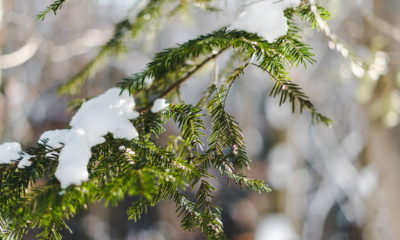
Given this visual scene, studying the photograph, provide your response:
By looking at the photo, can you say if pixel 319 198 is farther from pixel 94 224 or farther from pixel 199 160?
pixel 199 160

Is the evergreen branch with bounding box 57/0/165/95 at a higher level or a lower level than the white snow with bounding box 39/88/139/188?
higher

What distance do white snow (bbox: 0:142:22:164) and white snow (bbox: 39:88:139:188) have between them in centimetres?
6

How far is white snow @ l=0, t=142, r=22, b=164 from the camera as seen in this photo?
0.73 m

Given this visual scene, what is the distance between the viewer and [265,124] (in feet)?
33.1

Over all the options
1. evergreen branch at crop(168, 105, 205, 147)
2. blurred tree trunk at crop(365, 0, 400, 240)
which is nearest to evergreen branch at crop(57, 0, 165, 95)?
evergreen branch at crop(168, 105, 205, 147)

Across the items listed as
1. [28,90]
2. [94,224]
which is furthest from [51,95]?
[94,224]

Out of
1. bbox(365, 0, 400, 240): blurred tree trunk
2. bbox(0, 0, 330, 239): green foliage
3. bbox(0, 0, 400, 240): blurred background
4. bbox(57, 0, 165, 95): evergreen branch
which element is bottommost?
bbox(0, 0, 330, 239): green foliage

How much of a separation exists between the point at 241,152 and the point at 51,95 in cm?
740

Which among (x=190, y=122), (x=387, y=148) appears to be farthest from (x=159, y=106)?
(x=387, y=148)

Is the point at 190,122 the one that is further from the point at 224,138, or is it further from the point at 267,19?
the point at 267,19

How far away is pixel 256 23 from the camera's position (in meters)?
0.84

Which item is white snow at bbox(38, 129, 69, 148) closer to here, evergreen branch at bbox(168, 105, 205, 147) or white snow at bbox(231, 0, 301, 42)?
evergreen branch at bbox(168, 105, 205, 147)

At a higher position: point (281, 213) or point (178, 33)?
point (178, 33)

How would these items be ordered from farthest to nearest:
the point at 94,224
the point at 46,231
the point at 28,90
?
the point at 94,224, the point at 28,90, the point at 46,231
